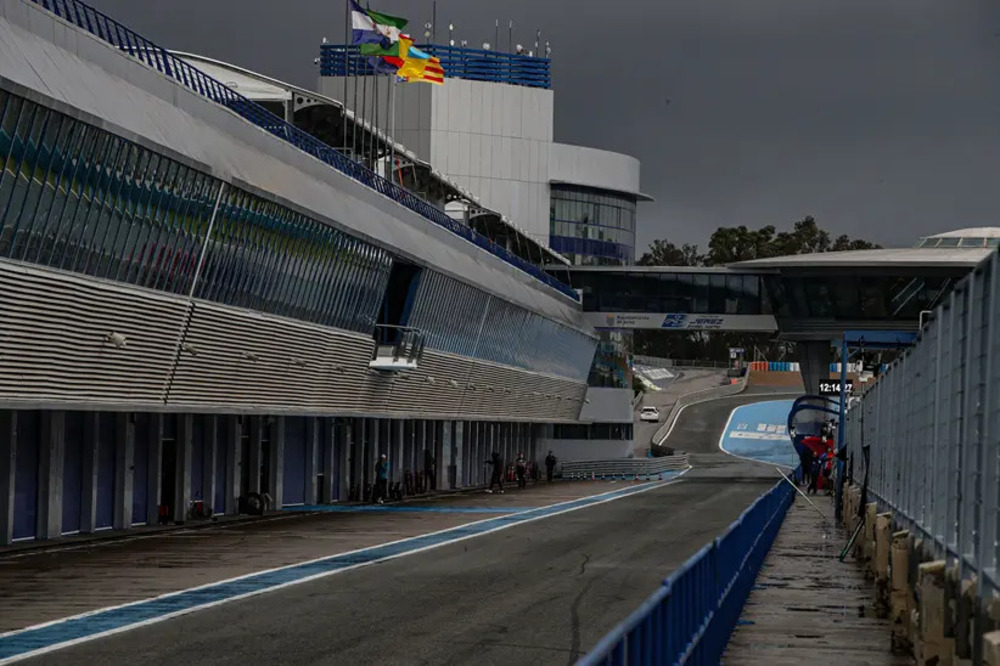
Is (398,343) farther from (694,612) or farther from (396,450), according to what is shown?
(694,612)

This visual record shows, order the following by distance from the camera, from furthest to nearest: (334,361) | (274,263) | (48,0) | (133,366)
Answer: (334,361)
(274,263)
(133,366)
(48,0)

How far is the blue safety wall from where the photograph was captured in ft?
372

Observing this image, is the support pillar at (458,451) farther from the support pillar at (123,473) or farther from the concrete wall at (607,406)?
the support pillar at (123,473)

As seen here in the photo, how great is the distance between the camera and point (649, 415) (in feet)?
439

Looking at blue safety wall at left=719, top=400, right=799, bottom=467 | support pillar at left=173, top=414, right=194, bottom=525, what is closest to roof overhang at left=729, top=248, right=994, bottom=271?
blue safety wall at left=719, top=400, right=799, bottom=467

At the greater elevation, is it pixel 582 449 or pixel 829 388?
pixel 829 388

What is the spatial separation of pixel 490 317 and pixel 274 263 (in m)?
25.2

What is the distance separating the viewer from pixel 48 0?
2788 centimetres

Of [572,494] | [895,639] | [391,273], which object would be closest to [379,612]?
[895,639]

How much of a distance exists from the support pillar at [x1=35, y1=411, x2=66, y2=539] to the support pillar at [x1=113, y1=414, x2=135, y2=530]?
8.84ft

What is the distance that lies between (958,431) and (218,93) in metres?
27.0

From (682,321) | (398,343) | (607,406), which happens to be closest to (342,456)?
(398,343)

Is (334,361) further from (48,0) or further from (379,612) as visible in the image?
(379,612)

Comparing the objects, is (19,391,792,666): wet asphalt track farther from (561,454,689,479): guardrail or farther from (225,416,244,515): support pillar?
(561,454,689,479): guardrail
